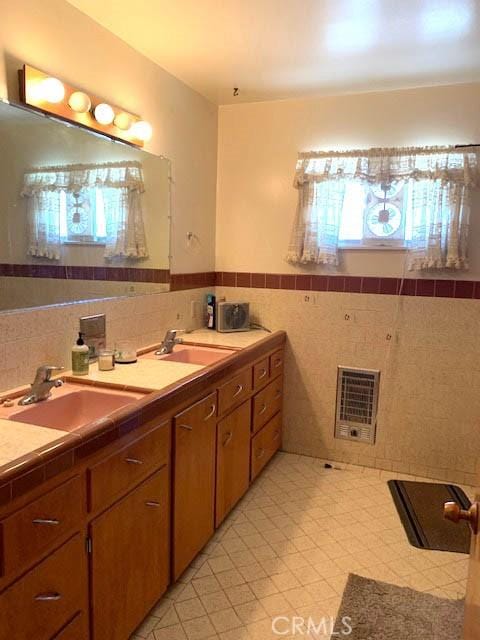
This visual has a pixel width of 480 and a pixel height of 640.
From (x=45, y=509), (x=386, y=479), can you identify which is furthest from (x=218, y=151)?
(x=45, y=509)

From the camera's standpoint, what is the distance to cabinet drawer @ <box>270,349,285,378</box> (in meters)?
3.04

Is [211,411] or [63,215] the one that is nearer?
[63,215]

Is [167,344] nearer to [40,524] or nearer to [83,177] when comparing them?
[83,177]

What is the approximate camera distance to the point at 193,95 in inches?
116

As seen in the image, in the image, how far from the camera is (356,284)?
3074mm

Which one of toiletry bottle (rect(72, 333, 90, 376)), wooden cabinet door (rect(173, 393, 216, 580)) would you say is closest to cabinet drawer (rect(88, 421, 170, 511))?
wooden cabinet door (rect(173, 393, 216, 580))

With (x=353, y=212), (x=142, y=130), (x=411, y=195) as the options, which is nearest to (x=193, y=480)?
(x=142, y=130)

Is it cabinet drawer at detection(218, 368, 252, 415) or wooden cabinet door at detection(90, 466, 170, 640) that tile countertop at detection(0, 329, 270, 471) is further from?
wooden cabinet door at detection(90, 466, 170, 640)

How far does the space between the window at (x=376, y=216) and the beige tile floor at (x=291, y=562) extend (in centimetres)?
154

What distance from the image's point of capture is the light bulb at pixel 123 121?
87.9 inches

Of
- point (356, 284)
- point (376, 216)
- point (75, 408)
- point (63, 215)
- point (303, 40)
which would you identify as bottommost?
point (75, 408)

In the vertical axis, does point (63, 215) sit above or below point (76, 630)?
above

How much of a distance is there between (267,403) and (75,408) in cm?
143

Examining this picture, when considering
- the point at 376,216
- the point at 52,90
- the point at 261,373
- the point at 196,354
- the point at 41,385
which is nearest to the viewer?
the point at 41,385
